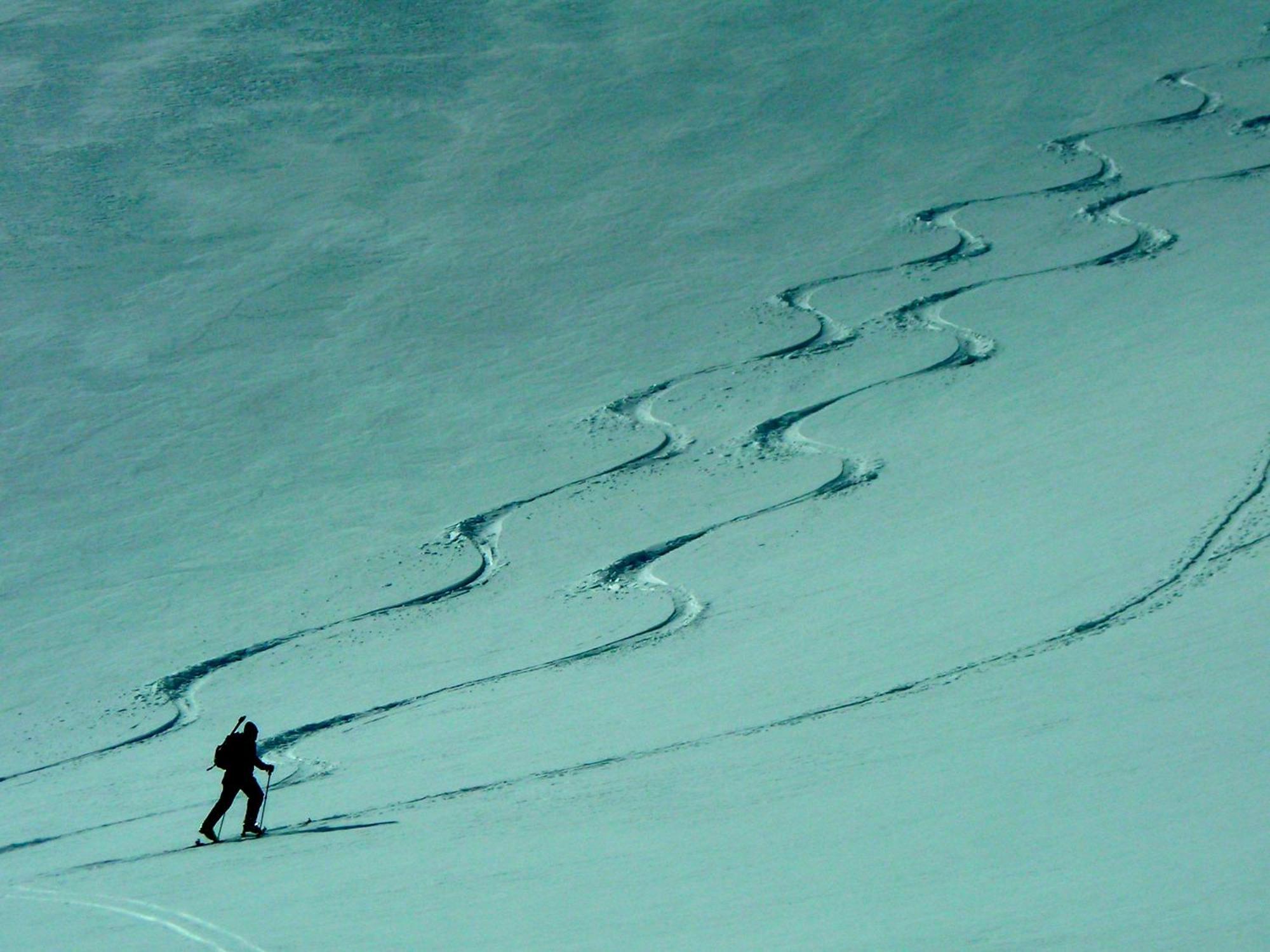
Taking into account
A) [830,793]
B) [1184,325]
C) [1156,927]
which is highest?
[1156,927]

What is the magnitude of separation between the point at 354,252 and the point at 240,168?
1915 millimetres

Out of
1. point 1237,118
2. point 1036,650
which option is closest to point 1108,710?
point 1036,650

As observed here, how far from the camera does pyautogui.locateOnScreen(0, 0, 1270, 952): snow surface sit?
3.84 meters

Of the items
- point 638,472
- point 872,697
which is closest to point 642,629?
point 872,697

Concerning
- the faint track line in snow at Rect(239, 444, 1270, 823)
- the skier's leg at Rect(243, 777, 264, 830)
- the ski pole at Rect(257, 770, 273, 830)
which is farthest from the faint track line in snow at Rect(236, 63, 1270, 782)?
the faint track line in snow at Rect(239, 444, 1270, 823)

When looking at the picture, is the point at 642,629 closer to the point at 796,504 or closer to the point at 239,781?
the point at 796,504

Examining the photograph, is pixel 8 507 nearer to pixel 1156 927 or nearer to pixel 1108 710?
pixel 1108 710

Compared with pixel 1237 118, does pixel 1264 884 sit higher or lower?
higher

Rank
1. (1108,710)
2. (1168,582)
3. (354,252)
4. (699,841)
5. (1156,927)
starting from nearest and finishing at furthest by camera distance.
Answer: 1. (1156,927)
2. (699,841)
3. (1108,710)
4. (1168,582)
5. (354,252)

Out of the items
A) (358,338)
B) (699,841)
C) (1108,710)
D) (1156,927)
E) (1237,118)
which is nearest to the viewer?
(1156,927)

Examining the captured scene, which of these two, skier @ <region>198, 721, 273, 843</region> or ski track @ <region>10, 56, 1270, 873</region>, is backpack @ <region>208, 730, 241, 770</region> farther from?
ski track @ <region>10, 56, 1270, 873</region>

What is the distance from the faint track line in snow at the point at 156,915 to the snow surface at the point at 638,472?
3 centimetres

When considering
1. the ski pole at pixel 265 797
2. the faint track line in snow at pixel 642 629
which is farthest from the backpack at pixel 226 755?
the faint track line in snow at pixel 642 629

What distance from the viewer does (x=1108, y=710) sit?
4.20 meters
